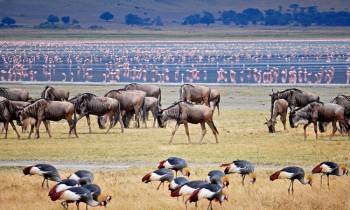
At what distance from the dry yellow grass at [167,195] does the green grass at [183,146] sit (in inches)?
169

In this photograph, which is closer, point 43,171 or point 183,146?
point 43,171

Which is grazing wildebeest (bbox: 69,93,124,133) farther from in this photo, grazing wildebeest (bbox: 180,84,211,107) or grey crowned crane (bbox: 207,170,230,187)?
grey crowned crane (bbox: 207,170,230,187)

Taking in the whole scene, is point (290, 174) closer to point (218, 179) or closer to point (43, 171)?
point (218, 179)

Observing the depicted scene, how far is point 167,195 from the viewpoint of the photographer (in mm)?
19672

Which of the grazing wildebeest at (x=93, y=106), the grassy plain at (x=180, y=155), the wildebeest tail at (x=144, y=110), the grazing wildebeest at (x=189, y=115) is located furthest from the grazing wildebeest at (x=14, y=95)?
the grazing wildebeest at (x=189, y=115)

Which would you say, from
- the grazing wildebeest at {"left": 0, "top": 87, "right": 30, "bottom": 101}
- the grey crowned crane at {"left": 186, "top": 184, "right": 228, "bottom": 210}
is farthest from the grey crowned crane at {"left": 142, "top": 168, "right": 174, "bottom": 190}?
the grazing wildebeest at {"left": 0, "top": 87, "right": 30, "bottom": 101}

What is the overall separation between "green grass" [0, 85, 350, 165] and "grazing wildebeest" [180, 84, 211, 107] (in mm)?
3407

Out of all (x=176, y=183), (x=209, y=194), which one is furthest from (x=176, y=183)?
(x=209, y=194)

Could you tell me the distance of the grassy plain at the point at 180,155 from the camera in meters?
19.4

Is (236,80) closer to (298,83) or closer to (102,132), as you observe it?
(298,83)

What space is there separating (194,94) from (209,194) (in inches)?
929

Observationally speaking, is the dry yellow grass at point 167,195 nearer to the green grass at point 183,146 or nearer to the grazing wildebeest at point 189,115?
the green grass at point 183,146

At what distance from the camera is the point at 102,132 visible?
33.9 metres

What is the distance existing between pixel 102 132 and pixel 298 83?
104ft
